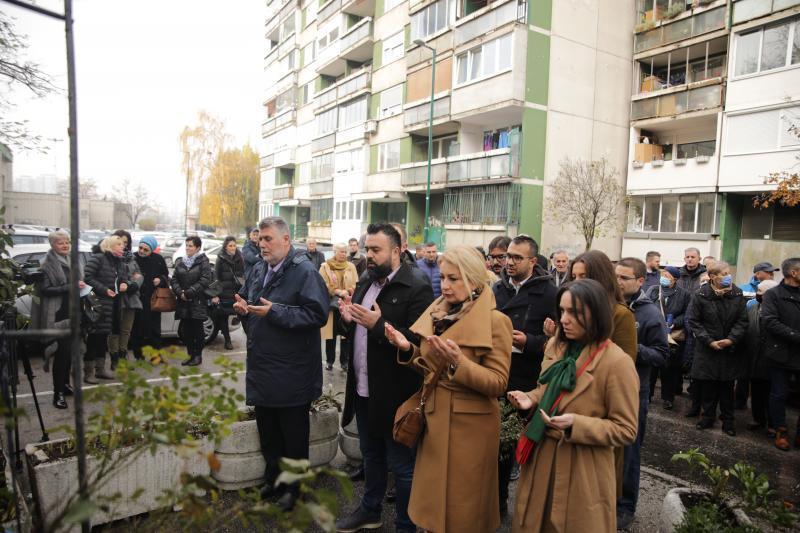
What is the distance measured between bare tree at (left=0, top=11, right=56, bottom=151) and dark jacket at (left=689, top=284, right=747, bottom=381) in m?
6.78

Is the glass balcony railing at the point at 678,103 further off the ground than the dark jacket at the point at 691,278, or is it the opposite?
the glass balcony railing at the point at 678,103

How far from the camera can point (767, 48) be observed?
18.5 metres

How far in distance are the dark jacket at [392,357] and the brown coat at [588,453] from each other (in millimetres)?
1063

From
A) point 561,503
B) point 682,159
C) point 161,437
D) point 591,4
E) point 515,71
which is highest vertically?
point 591,4

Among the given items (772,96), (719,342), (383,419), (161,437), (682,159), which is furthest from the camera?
(682,159)

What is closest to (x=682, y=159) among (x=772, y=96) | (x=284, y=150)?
(x=772, y=96)

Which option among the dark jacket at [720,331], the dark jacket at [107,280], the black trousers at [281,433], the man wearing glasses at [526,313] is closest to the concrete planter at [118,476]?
the black trousers at [281,433]

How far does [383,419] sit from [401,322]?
66 cm

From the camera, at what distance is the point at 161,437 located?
5.04 feet

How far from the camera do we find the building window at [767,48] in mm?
17891

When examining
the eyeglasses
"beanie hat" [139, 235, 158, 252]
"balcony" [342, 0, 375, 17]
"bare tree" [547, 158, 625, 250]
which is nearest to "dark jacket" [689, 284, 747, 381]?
the eyeglasses

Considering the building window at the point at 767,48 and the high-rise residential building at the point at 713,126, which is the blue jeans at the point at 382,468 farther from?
the building window at the point at 767,48

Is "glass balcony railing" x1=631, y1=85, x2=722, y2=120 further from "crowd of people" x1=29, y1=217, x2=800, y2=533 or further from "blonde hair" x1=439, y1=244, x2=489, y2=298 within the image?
"blonde hair" x1=439, y1=244, x2=489, y2=298

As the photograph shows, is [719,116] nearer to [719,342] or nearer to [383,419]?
[719,342]
